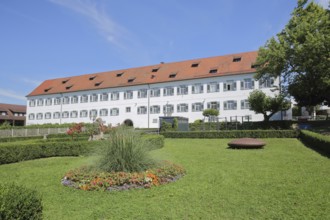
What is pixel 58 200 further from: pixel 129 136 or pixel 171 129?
pixel 171 129

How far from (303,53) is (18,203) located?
2574 centimetres

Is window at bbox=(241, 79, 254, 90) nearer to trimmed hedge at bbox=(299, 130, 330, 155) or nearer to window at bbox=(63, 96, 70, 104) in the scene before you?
trimmed hedge at bbox=(299, 130, 330, 155)

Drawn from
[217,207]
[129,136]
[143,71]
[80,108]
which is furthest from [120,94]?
[217,207]

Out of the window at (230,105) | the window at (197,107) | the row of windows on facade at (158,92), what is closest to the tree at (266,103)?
the row of windows on facade at (158,92)

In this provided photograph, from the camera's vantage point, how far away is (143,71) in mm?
A: 51969

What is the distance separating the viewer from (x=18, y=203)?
165 inches

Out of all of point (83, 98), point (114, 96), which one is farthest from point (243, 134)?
point (83, 98)

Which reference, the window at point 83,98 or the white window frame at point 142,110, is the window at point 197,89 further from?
the window at point 83,98

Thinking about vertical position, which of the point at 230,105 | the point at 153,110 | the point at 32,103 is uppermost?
the point at 32,103

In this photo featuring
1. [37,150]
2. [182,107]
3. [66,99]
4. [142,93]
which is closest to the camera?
[37,150]

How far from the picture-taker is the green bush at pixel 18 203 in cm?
400

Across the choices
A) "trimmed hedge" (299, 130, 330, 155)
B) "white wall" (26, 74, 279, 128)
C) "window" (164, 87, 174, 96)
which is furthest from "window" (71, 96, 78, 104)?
"trimmed hedge" (299, 130, 330, 155)

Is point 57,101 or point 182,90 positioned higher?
point 182,90

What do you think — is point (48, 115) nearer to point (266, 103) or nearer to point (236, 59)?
point (236, 59)
